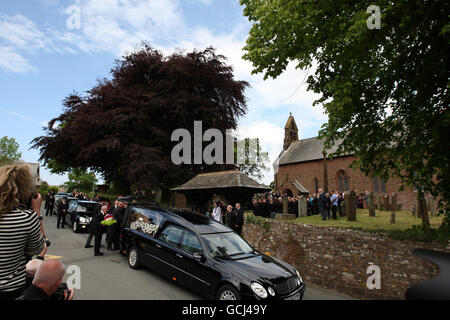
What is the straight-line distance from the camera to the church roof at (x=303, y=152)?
3705 cm

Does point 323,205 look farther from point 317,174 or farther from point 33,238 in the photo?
point 317,174

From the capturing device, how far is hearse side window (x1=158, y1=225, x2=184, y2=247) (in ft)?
22.8

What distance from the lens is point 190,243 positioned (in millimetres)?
6582

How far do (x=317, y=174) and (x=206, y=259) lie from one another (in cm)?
3287

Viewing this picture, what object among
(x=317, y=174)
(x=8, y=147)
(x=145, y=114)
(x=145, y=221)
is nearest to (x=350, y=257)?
(x=145, y=221)

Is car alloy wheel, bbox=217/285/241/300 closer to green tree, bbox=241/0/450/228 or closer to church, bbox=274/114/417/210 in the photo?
green tree, bbox=241/0/450/228

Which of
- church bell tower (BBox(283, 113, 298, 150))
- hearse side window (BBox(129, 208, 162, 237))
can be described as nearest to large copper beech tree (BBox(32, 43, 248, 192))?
hearse side window (BBox(129, 208, 162, 237))

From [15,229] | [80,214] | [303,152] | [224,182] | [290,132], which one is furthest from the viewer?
[290,132]

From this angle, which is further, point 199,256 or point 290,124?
point 290,124

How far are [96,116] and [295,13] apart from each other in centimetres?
1779

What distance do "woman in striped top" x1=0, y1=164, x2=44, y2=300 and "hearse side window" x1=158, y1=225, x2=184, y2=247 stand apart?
438cm

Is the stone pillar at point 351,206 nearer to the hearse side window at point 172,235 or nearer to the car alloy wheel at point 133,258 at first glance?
the hearse side window at point 172,235

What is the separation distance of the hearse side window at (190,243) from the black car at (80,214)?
9246 millimetres
